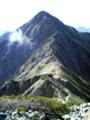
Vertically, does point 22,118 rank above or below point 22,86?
above

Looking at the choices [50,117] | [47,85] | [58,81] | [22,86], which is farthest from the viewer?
[22,86]

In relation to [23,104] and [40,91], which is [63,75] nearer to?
[40,91]

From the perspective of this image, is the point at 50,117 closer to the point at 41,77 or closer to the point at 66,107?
the point at 66,107

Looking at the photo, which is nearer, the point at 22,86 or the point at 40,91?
the point at 40,91

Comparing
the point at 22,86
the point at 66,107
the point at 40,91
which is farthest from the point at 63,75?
the point at 66,107

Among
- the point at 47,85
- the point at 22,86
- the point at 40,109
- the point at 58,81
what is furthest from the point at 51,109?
the point at 22,86

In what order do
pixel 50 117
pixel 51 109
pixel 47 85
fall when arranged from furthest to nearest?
pixel 47 85 < pixel 51 109 < pixel 50 117

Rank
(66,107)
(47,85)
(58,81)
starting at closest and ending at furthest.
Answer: (66,107) → (47,85) → (58,81)

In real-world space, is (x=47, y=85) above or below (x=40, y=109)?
below

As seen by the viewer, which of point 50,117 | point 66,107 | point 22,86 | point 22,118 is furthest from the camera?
point 22,86
